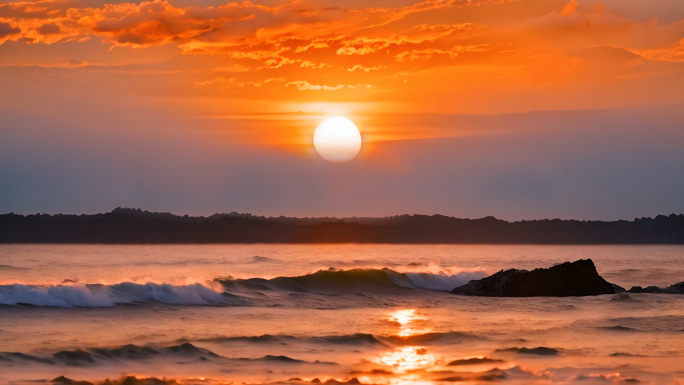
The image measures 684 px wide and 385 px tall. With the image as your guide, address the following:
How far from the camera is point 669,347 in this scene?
2161 centimetres

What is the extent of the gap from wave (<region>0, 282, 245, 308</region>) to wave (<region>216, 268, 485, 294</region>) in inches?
121

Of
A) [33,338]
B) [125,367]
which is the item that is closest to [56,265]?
[33,338]

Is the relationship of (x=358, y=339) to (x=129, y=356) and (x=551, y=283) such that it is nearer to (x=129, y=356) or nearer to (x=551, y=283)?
(x=129, y=356)

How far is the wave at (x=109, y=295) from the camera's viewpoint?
3027cm

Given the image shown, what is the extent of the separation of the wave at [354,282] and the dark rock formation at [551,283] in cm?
643

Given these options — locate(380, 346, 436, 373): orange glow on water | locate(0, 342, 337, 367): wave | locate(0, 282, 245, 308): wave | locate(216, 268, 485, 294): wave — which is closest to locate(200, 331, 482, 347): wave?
locate(380, 346, 436, 373): orange glow on water

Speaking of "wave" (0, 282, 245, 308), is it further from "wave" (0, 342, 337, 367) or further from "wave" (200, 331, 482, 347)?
"wave" (0, 342, 337, 367)

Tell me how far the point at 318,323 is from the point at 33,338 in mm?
8067

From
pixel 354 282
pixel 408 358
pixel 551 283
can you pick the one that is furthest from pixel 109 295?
pixel 551 283

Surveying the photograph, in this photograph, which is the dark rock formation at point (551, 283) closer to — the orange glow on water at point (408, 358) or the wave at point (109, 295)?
the wave at point (109, 295)

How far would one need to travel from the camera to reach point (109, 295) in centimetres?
3212

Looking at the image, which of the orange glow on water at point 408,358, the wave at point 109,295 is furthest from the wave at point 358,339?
the wave at point 109,295

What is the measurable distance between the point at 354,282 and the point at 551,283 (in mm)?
9998

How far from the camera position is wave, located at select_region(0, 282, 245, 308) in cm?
3027
